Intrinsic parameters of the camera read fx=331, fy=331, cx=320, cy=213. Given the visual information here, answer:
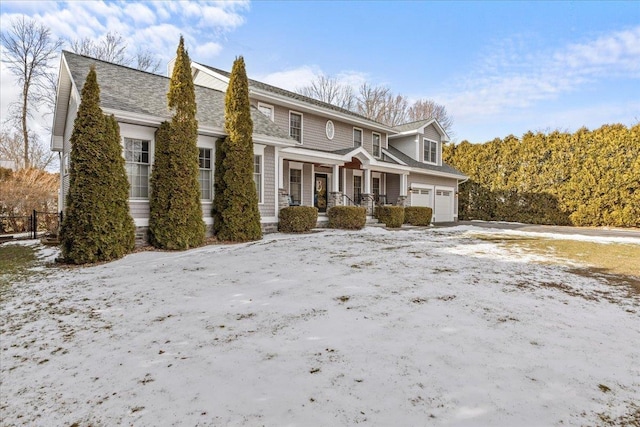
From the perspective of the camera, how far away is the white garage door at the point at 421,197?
1845 cm

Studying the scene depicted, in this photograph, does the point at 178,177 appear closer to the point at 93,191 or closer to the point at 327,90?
the point at 93,191

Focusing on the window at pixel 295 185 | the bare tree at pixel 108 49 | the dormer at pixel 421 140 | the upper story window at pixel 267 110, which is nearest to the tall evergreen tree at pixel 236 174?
the upper story window at pixel 267 110

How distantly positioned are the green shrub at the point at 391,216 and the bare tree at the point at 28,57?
73.3ft

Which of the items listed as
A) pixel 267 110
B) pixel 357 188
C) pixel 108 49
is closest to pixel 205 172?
pixel 267 110

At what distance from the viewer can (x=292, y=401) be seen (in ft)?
7.00

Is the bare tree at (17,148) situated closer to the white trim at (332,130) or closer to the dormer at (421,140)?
the white trim at (332,130)

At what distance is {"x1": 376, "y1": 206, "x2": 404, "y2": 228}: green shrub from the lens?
1437 centimetres

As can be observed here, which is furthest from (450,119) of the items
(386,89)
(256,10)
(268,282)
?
(268,282)

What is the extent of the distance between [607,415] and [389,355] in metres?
1.38

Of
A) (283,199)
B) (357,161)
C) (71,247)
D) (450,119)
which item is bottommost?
(71,247)

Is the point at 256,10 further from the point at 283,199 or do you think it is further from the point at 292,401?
the point at 292,401

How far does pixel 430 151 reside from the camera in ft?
65.1

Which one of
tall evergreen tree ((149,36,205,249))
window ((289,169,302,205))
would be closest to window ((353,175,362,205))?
window ((289,169,302,205))

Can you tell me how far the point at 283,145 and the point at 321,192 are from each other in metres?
4.75
